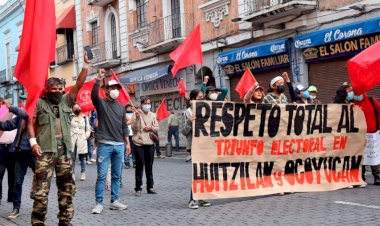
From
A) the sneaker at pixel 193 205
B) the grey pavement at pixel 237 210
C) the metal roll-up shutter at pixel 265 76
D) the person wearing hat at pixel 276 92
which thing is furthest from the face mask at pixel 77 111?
the metal roll-up shutter at pixel 265 76

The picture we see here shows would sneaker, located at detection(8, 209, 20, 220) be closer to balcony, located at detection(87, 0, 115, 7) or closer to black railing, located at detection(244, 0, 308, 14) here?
black railing, located at detection(244, 0, 308, 14)

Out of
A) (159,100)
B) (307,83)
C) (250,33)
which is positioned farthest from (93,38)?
(307,83)

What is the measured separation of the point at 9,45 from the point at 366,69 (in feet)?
123

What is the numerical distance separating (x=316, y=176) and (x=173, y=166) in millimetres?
6701

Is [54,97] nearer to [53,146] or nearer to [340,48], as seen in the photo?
[53,146]

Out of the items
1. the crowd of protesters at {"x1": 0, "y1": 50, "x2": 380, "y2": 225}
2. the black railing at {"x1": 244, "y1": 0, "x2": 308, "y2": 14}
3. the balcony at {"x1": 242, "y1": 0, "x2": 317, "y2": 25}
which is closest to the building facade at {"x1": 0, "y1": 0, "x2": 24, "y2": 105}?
the black railing at {"x1": 244, "y1": 0, "x2": 308, "y2": 14}

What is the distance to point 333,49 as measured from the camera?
601 inches

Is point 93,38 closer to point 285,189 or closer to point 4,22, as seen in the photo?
point 4,22

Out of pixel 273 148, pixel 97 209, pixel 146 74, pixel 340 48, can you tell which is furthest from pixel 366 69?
pixel 146 74

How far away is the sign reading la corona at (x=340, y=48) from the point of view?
14.1 m

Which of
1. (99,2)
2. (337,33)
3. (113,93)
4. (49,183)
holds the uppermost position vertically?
(99,2)

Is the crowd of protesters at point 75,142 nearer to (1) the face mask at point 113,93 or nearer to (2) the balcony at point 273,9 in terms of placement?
(1) the face mask at point 113,93

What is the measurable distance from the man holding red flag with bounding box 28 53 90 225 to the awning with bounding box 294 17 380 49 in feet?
29.1

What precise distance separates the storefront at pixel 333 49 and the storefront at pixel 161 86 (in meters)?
6.94
